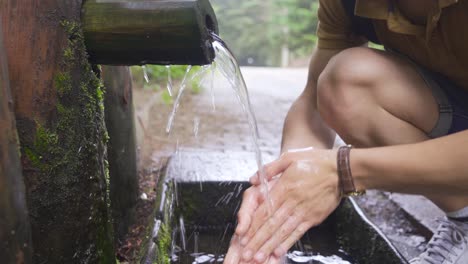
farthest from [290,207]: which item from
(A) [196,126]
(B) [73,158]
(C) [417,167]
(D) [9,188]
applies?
(A) [196,126]

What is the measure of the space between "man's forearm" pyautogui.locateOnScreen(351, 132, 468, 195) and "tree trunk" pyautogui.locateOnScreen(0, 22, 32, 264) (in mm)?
807

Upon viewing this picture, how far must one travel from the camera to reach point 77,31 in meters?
1.20

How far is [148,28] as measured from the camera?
3.98 ft

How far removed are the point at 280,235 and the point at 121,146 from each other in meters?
0.87

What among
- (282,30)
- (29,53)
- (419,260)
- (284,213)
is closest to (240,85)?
(284,213)

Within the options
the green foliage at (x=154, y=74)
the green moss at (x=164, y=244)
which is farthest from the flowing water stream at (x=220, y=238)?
the green foliage at (x=154, y=74)

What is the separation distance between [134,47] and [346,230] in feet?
3.70

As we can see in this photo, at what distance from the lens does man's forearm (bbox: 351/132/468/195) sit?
1.20 m

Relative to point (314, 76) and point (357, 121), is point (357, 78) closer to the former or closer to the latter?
point (357, 121)

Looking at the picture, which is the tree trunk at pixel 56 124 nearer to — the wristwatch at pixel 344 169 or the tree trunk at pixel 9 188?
the tree trunk at pixel 9 188

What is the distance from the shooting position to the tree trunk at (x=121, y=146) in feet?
5.73

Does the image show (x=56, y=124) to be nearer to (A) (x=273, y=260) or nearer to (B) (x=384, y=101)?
(A) (x=273, y=260)

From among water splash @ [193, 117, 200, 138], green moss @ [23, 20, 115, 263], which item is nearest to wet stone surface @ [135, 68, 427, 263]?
water splash @ [193, 117, 200, 138]

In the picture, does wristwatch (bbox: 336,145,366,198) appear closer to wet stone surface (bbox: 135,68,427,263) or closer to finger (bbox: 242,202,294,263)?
finger (bbox: 242,202,294,263)
